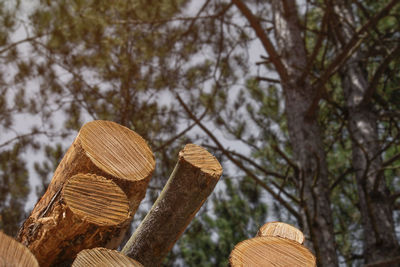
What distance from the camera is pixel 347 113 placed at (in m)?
5.00

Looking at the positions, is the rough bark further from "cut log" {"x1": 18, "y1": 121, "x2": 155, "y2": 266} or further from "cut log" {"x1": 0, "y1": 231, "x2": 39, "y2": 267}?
"cut log" {"x1": 0, "y1": 231, "x2": 39, "y2": 267}

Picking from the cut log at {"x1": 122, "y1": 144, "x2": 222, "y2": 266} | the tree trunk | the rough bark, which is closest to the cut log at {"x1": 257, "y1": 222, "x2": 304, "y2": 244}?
the cut log at {"x1": 122, "y1": 144, "x2": 222, "y2": 266}

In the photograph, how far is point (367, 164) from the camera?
3.13 m

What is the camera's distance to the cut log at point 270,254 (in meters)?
1.10

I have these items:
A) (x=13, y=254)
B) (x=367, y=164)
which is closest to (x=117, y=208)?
(x=13, y=254)

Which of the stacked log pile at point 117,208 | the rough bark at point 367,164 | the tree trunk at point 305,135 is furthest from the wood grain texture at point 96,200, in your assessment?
the rough bark at point 367,164

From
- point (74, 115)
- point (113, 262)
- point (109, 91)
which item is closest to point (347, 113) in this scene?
point (109, 91)

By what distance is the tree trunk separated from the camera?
2863 mm

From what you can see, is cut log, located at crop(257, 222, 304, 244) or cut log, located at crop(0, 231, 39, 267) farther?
cut log, located at crop(257, 222, 304, 244)

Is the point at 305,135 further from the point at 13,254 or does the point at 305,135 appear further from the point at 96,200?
the point at 13,254

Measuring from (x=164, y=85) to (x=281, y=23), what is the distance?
1.60m

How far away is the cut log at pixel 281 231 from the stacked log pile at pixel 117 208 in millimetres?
187

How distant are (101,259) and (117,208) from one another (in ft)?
0.51

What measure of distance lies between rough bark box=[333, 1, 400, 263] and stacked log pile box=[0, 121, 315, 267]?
7.45ft
